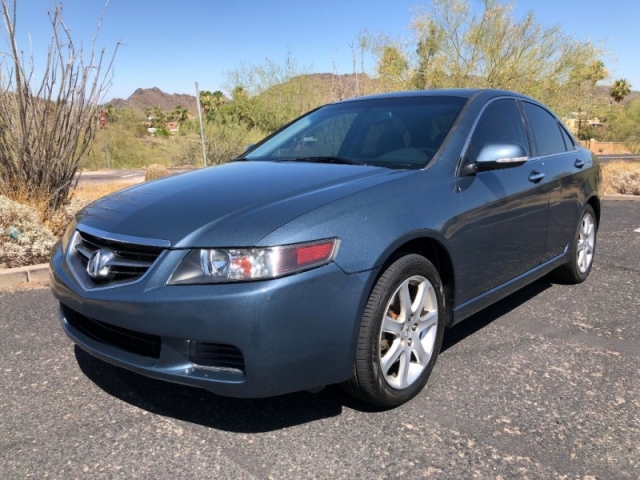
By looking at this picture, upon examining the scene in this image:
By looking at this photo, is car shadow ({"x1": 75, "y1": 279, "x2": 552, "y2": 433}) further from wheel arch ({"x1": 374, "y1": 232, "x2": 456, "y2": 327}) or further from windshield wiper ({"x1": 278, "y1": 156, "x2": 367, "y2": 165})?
windshield wiper ({"x1": 278, "y1": 156, "x2": 367, "y2": 165})

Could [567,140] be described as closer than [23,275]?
Yes

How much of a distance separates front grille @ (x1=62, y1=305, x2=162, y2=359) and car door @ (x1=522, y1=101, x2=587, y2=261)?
9.58ft

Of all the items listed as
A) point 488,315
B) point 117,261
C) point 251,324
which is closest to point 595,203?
point 488,315

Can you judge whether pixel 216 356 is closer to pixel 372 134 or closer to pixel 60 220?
pixel 372 134

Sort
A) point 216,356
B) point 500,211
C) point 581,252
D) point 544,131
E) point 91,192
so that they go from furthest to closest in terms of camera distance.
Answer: point 91,192, point 581,252, point 544,131, point 500,211, point 216,356

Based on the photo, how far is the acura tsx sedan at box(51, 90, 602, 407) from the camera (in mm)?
2281

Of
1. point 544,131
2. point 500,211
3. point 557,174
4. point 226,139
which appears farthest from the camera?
point 226,139

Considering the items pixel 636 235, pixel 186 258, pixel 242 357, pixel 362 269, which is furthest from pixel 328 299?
pixel 636 235

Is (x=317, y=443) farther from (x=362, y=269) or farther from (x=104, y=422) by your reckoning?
(x=104, y=422)

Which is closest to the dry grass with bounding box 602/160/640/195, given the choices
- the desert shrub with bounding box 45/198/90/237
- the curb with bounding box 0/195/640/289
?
the desert shrub with bounding box 45/198/90/237

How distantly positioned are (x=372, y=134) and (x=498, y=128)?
847mm

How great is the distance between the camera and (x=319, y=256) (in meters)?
2.35

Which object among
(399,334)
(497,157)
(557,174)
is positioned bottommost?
(399,334)

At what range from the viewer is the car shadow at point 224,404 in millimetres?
2674
